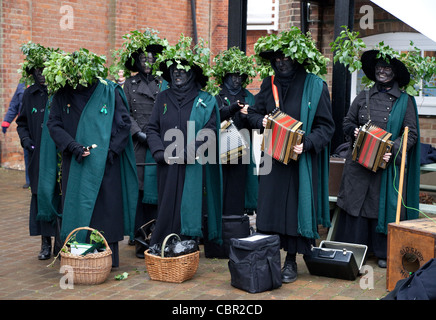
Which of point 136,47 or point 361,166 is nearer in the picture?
point 361,166

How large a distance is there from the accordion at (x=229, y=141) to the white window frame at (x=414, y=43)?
4.35 meters

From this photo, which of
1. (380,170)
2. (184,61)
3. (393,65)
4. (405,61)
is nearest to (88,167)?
(184,61)

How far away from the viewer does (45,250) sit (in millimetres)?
7180

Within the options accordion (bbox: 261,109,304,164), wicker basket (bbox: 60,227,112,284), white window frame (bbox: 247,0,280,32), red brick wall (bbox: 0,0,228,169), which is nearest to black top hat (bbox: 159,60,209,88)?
accordion (bbox: 261,109,304,164)

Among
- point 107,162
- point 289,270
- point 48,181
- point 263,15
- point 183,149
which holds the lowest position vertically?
point 289,270

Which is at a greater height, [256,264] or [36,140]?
[36,140]

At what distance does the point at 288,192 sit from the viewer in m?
6.37

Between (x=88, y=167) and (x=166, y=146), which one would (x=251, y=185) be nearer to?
(x=166, y=146)

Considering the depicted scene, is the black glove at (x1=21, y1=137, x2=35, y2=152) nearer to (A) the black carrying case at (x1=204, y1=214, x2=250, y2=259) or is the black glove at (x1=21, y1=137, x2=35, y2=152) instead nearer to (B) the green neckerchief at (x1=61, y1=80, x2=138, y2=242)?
(B) the green neckerchief at (x1=61, y1=80, x2=138, y2=242)

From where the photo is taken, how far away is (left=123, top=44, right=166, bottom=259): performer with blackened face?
7.64 m

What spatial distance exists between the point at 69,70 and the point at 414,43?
6611 mm

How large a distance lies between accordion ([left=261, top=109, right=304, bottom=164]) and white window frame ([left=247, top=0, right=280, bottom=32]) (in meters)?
10.6

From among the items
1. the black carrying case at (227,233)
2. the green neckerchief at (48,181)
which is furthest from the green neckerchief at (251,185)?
the green neckerchief at (48,181)

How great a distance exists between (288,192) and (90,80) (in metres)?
2.22
